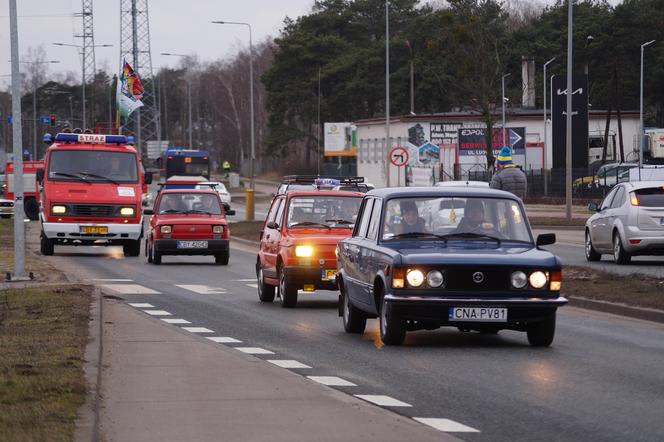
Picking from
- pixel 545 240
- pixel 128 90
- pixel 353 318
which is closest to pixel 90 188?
pixel 353 318

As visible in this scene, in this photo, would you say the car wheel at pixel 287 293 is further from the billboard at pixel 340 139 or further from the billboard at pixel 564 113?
the billboard at pixel 340 139

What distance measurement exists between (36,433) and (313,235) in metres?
12.8

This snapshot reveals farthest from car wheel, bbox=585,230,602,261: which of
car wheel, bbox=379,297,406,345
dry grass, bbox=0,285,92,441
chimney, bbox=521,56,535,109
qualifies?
chimney, bbox=521,56,535,109

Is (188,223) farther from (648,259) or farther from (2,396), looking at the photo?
(2,396)

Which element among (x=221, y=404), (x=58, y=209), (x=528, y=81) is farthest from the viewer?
(x=528, y=81)

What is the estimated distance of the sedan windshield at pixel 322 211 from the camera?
21953mm

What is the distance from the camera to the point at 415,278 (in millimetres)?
14688

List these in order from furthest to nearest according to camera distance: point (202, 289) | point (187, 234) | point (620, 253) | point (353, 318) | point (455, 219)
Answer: point (187, 234) → point (620, 253) → point (202, 289) → point (353, 318) → point (455, 219)

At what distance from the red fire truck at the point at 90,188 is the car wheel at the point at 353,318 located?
66.8 feet

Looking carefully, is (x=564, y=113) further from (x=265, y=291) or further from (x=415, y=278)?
(x=415, y=278)

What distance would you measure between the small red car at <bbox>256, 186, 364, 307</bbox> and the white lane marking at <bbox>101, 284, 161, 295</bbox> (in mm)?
2253

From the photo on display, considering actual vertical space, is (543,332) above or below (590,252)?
above

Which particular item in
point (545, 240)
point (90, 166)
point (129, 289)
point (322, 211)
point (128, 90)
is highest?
point (128, 90)

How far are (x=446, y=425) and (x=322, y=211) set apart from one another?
12.4 m
